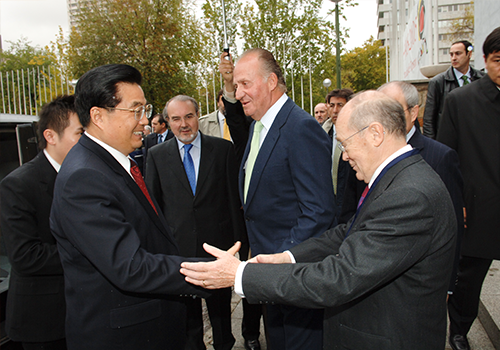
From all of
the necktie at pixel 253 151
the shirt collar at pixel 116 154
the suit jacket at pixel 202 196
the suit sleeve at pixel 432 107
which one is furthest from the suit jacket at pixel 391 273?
the suit sleeve at pixel 432 107

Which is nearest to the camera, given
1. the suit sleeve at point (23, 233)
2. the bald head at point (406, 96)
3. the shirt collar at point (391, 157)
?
the shirt collar at point (391, 157)

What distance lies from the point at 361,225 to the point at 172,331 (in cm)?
119

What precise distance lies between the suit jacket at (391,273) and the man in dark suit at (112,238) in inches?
21.8

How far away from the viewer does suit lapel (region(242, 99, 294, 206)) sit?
101 inches

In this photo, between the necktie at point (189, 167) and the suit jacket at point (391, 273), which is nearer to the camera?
the suit jacket at point (391, 273)

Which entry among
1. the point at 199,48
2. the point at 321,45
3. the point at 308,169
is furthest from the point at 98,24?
the point at 308,169

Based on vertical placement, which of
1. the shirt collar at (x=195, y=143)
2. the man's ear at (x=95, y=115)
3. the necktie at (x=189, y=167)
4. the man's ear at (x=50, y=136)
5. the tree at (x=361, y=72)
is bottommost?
the necktie at (x=189, y=167)

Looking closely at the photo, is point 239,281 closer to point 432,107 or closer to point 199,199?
point 199,199

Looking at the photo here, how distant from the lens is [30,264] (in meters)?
2.26

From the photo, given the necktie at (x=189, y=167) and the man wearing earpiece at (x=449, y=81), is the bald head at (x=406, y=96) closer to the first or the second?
the necktie at (x=189, y=167)

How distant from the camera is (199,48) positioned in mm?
18516

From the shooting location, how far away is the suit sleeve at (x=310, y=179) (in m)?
2.38

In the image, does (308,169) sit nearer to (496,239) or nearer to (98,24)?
(496,239)

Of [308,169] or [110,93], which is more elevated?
[110,93]
